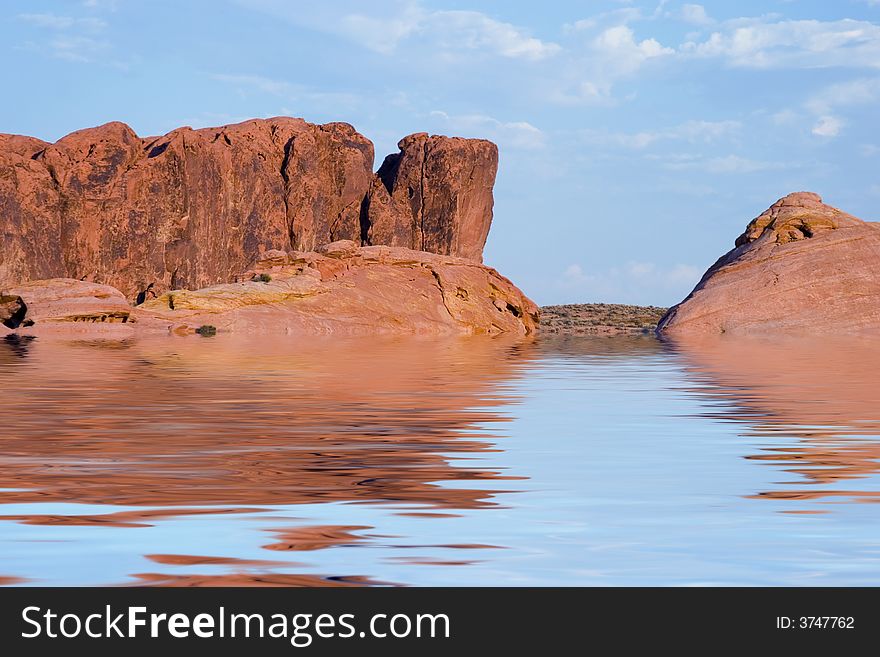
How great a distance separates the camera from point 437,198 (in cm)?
12600

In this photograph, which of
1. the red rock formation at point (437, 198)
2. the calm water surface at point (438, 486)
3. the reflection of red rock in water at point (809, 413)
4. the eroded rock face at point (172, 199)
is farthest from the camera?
the red rock formation at point (437, 198)

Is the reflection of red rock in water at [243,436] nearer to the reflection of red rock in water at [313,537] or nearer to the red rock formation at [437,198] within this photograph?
the reflection of red rock in water at [313,537]

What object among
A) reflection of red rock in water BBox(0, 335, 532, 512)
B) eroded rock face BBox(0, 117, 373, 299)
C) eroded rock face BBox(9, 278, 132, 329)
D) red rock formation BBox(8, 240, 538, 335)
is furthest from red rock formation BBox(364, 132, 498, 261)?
reflection of red rock in water BBox(0, 335, 532, 512)

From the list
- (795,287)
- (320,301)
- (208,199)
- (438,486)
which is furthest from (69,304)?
(438,486)

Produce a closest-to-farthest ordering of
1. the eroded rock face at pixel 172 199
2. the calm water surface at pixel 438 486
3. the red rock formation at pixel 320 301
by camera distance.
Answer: the calm water surface at pixel 438 486 → the red rock formation at pixel 320 301 → the eroded rock face at pixel 172 199

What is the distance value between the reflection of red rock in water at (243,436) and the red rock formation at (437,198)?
3897 inches

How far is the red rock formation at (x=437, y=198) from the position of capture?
125 m

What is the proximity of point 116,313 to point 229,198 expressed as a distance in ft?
176

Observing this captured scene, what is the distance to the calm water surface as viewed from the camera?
644 centimetres

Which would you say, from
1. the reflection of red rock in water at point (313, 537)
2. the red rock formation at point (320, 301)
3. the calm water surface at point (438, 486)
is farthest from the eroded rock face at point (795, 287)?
the reflection of red rock in water at point (313, 537)

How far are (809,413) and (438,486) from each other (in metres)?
8.46

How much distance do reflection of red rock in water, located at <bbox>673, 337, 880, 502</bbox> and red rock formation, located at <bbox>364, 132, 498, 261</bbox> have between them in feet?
304
